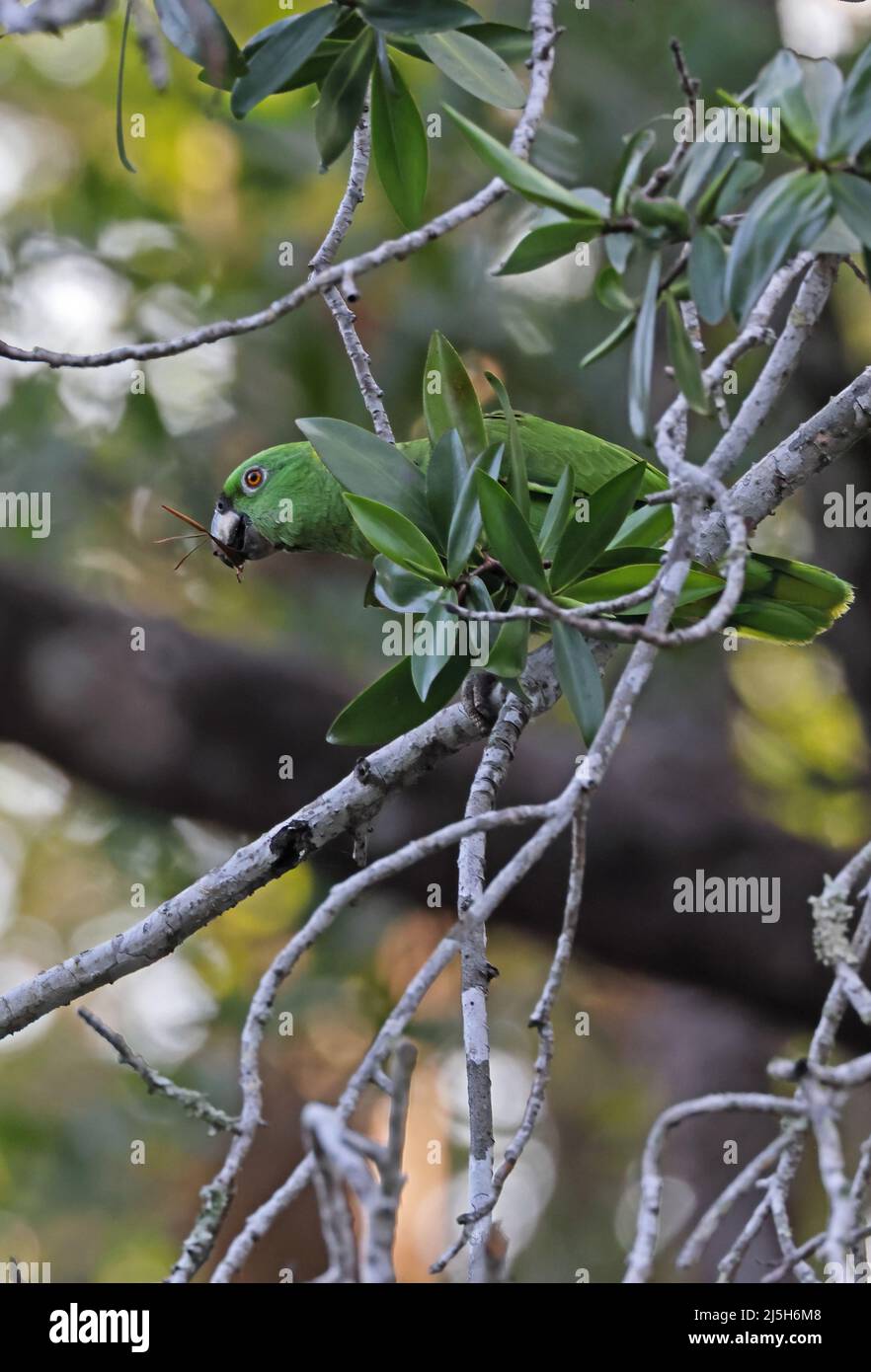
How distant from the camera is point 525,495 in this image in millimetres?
1869

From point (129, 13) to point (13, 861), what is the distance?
6.43 metres

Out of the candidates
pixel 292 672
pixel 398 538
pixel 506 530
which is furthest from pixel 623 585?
pixel 292 672

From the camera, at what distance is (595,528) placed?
1.84 m

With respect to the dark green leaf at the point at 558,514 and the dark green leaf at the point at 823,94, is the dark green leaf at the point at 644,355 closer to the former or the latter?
the dark green leaf at the point at 823,94

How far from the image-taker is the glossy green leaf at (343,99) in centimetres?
204

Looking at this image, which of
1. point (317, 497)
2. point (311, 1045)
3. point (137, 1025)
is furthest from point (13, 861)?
point (317, 497)

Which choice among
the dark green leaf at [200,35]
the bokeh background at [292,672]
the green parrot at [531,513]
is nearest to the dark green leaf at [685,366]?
the green parrot at [531,513]

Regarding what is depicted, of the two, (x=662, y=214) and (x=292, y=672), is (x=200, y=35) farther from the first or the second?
(x=292, y=672)

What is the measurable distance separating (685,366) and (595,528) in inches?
16.0

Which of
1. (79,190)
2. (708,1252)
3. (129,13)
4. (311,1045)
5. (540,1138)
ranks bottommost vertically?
(708,1252)

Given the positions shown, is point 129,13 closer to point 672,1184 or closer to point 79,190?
point 79,190

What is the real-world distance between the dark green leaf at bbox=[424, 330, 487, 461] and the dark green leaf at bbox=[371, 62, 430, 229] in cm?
33

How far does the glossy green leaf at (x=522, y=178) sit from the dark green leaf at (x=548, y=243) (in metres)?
0.02
